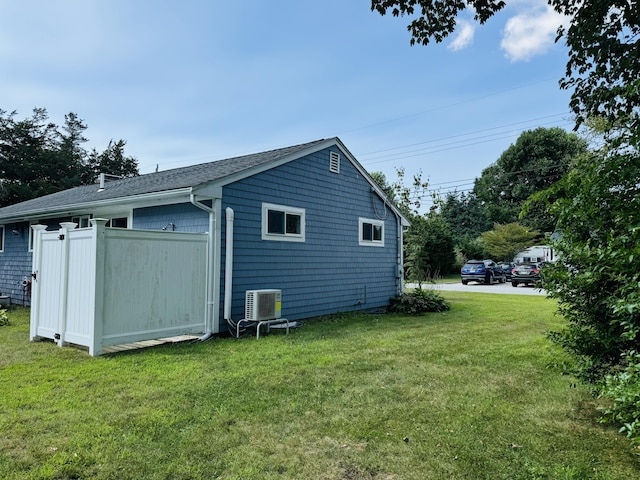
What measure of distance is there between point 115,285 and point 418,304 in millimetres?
7723

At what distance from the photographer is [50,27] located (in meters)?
9.52

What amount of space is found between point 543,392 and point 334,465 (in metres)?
2.69

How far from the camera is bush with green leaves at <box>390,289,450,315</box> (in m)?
11.0

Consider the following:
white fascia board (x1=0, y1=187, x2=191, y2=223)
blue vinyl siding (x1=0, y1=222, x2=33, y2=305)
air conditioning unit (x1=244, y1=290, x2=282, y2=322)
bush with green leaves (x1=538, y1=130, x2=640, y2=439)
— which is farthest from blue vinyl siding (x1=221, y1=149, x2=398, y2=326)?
blue vinyl siding (x1=0, y1=222, x2=33, y2=305)

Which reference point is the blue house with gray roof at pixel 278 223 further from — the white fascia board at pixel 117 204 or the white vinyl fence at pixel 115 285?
the white vinyl fence at pixel 115 285

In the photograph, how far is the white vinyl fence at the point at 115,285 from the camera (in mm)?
5824

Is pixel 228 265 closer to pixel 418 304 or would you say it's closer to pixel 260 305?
pixel 260 305

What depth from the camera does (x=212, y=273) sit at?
23.7ft

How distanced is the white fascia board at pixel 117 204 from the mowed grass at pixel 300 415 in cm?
273

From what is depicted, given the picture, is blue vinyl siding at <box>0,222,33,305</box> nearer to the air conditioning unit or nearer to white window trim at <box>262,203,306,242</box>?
white window trim at <box>262,203,306,242</box>

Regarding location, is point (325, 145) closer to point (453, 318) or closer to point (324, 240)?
point (324, 240)

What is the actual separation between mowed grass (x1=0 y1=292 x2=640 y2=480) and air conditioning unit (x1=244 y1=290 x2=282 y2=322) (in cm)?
107

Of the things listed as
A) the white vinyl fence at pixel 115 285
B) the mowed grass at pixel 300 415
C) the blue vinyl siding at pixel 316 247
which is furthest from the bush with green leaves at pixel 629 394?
the blue vinyl siding at pixel 316 247

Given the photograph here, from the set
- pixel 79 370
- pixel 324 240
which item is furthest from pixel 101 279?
pixel 324 240
